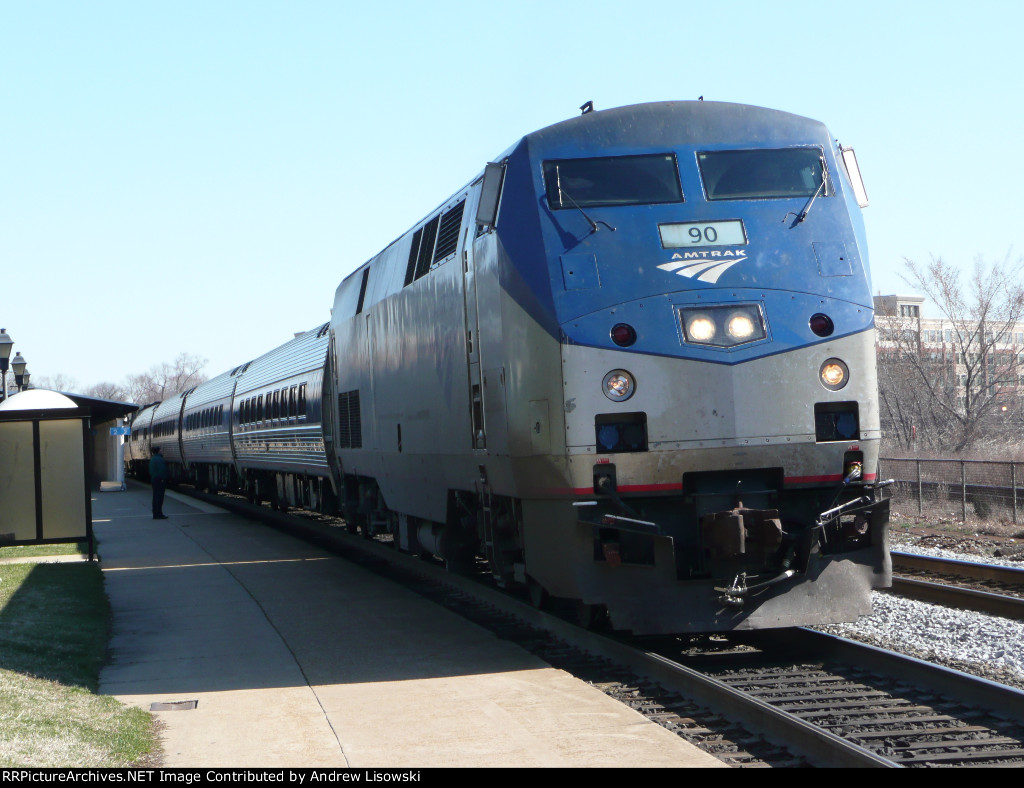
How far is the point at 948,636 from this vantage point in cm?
916

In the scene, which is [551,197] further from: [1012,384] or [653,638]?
A: [1012,384]

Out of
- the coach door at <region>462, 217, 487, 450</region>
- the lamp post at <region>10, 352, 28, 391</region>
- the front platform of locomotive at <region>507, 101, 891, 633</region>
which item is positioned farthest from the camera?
the lamp post at <region>10, 352, 28, 391</region>

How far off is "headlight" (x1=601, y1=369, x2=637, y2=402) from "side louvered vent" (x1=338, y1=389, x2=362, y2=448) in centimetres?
743

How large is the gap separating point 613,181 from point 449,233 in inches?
90.1

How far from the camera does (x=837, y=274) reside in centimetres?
808

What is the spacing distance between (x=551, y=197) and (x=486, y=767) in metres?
4.11

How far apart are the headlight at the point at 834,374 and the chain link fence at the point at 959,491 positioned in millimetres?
10723

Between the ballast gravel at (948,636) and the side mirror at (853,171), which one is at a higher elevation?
the side mirror at (853,171)

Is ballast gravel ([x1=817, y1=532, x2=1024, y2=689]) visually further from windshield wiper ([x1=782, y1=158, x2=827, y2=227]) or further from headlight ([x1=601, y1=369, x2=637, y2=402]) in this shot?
windshield wiper ([x1=782, y1=158, x2=827, y2=227])

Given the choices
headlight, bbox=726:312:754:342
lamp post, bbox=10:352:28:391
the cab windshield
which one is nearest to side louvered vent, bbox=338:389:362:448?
the cab windshield

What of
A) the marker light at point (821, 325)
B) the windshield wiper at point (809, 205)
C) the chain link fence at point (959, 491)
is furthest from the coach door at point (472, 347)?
the chain link fence at point (959, 491)

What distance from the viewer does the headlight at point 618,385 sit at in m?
7.70

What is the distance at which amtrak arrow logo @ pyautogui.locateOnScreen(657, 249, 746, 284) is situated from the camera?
7.92 meters

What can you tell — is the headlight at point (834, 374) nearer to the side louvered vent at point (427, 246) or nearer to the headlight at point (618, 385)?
the headlight at point (618, 385)
